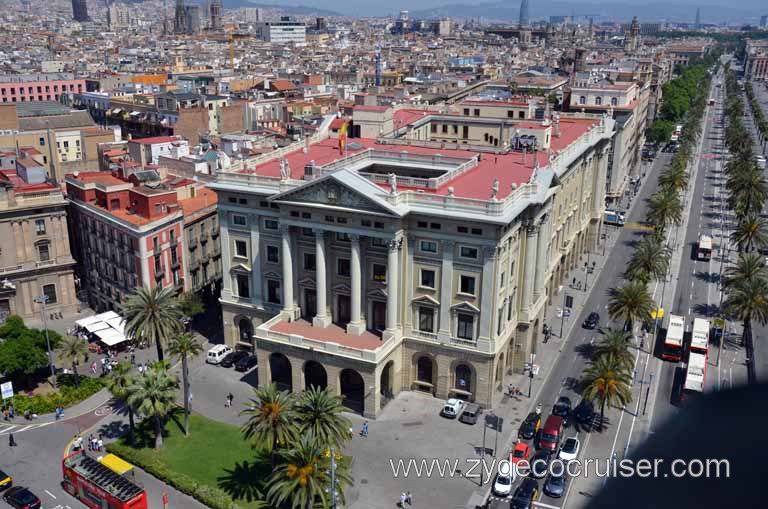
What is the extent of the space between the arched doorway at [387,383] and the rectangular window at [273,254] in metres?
17.3

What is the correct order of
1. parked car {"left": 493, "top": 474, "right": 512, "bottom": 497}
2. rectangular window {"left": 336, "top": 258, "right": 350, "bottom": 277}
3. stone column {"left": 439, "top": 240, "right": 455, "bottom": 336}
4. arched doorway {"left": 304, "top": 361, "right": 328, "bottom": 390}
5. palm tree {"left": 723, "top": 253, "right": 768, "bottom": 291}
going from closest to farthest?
parked car {"left": 493, "top": 474, "right": 512, "bottom": 497}, stone column {"left": 439, "top": 240, "right": 455, "bottom": 336}, rectangular window {"left": 336, "top": 258, "right": 350, "bottom": 277}, arched doorway {"left": 304, "top": 361, "right": 328, "bottom": 390}, palm tree {"left": 723, "top": 253, "right": 768, "bottom": 291}

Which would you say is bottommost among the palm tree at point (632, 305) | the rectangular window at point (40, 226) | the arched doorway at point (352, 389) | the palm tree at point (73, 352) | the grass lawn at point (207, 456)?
the grass lawn at point (207, 456)

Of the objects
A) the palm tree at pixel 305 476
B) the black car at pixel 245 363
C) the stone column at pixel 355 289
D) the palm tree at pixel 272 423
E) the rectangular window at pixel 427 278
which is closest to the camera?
the palm tree at pixel 305 476

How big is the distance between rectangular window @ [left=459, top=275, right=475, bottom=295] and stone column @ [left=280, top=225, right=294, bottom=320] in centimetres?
1830

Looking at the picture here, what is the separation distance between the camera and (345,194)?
2746 inches

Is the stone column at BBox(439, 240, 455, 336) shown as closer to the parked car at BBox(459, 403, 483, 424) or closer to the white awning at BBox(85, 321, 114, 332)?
the parked car at BBox(459, 403, 483, 424)

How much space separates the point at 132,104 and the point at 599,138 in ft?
440

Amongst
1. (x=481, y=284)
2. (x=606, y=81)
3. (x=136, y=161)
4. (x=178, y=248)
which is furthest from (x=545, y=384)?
(x=606, y=81)

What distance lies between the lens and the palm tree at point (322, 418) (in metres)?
54.5

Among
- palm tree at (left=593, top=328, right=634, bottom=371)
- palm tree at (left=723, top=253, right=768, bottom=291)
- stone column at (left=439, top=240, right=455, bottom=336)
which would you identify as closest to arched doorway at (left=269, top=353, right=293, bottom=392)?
stone column at (left=439, top=240, right=455, bottom=336)

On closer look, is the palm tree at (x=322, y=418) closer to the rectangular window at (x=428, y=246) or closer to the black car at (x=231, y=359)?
the rectangular window at (x=428, y=246)

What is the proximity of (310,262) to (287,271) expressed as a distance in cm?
262

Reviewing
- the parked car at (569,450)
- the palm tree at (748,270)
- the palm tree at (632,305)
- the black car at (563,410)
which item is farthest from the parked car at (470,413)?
the palm tree at (748,270)

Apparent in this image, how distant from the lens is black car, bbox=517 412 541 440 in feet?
219
